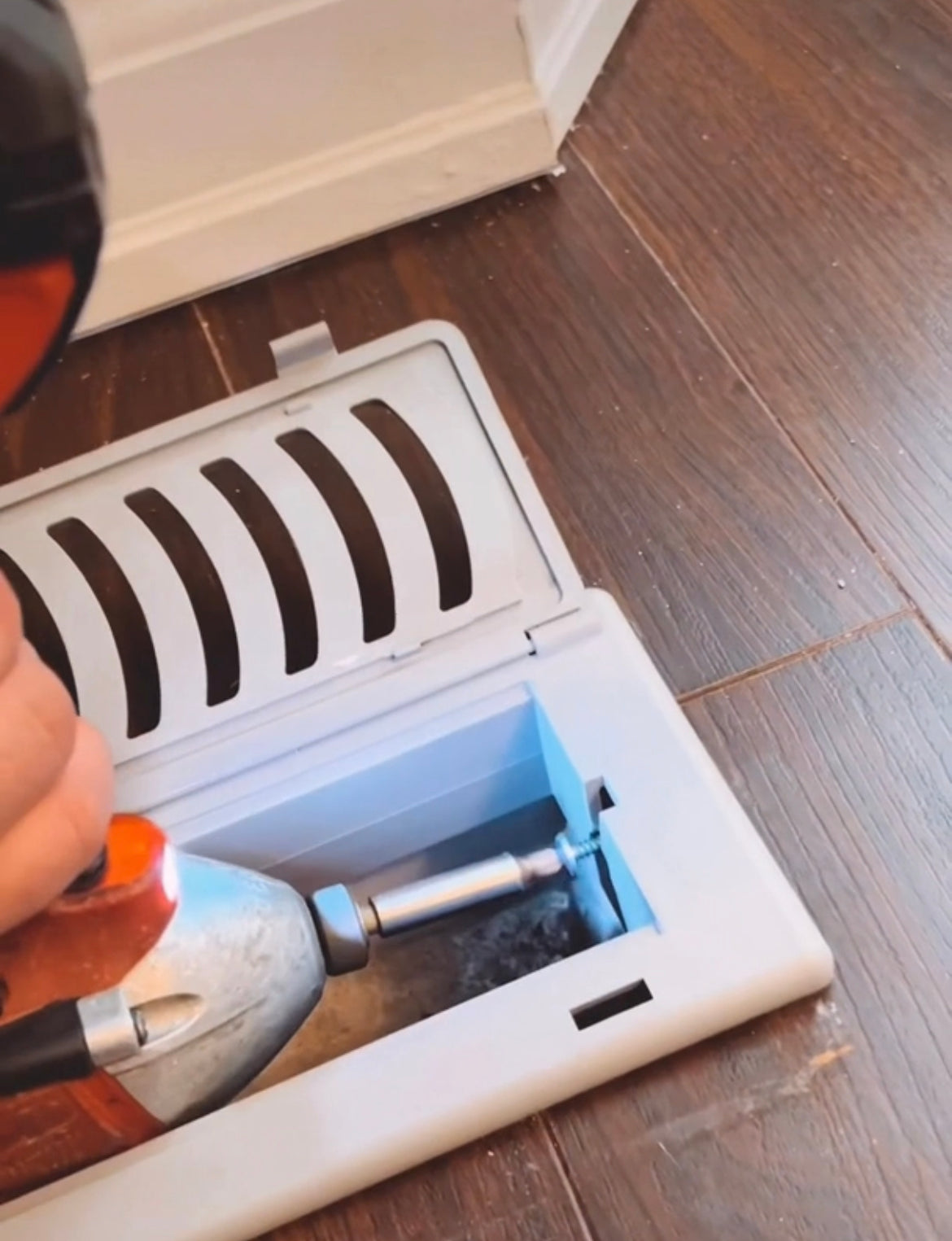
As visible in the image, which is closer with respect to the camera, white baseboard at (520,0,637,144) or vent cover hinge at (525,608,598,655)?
vent cover hinge at (525,608,598,655)

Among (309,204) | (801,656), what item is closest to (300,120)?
(309,204)

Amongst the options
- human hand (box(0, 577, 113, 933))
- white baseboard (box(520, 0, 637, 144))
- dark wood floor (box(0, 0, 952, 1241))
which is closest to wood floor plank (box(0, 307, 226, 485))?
dark wood floor (box(0, 0, 952, 1241))

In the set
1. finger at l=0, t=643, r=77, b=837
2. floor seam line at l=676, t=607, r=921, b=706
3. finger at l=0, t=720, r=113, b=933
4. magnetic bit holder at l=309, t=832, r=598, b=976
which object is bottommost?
floor seam line at l=676, t=607, r=921, b=706

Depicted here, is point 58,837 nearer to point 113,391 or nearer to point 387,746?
point 387,746

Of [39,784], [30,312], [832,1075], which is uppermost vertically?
[30,312]

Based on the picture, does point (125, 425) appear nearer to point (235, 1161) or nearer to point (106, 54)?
point (106, 54)

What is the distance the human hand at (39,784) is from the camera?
0.36m

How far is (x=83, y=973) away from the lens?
46cm

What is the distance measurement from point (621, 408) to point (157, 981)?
1.20ft

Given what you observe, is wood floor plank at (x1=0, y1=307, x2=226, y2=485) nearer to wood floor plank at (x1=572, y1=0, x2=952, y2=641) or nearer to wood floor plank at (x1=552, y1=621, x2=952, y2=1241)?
wood floor plank at (x1=572, y1=0, x2=952, y2=641)

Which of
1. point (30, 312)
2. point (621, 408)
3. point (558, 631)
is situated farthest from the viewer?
point (621, 408)

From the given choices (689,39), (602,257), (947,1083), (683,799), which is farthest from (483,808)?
(689,39)

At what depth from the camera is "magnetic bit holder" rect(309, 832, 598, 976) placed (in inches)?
20.9

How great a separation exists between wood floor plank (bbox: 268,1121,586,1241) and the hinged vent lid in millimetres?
195
